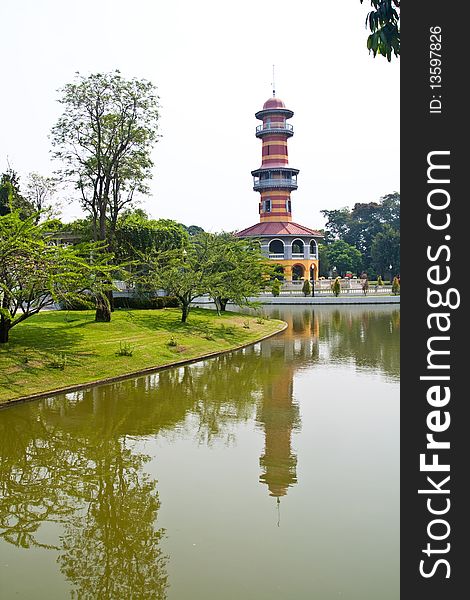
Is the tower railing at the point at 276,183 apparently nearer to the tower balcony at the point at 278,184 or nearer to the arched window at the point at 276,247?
the tower balcony at the point at 278,184

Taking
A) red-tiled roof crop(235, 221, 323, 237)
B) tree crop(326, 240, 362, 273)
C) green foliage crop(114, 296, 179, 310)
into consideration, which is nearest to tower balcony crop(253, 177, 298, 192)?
red-tiled roof crop(235, 221, 323, 237)

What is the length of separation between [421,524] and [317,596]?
4.98ft

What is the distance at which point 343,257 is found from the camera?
77938mm

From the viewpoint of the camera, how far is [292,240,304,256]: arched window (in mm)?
62562

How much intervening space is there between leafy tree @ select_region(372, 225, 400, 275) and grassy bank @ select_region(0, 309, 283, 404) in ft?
158

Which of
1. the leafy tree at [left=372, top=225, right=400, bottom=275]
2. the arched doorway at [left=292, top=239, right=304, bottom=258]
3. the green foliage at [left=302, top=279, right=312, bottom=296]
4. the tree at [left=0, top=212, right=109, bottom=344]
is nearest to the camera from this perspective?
the tree at [left=0, top=212, right=109, bottom=344]

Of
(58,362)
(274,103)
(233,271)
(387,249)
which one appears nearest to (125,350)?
(58,362)

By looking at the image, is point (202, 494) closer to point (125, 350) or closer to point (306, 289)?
point (125, 350)

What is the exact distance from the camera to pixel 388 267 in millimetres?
78438

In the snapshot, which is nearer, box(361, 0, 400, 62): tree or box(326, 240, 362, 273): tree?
box(361, 0, 400, 62): tree

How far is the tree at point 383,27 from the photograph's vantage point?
6273 mm

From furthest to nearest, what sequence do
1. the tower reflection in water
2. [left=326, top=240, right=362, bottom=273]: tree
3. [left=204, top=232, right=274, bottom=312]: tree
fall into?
[left=326, top=240, right=362, bottom=273]: tree, [left=204, top=232, right=274, bottom=312]: tree, the tower reflection in water

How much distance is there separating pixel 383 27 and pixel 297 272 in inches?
2264

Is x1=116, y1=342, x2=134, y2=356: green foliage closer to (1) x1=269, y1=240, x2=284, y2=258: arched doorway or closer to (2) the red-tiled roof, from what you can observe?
(2) the red-tiled roof
